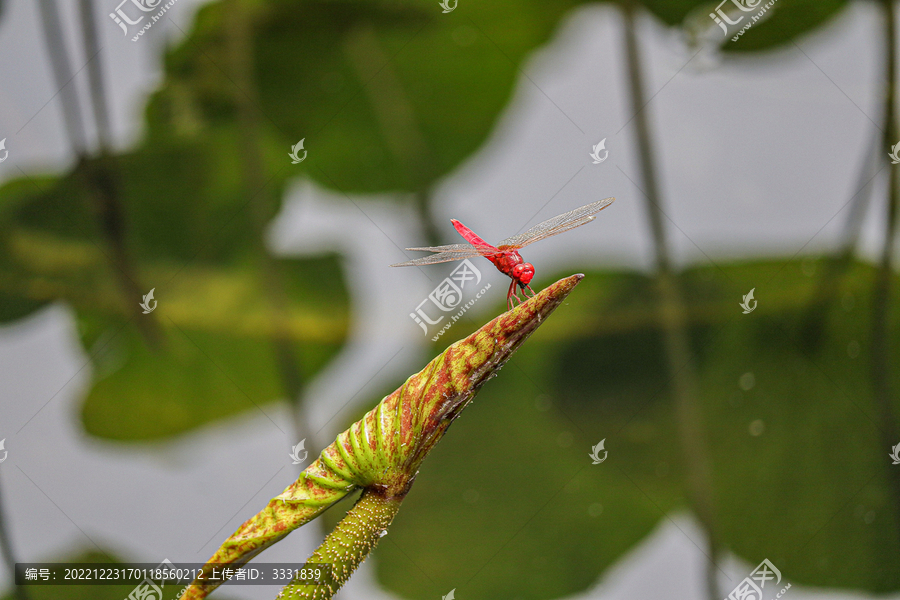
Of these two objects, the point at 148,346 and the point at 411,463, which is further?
the point at 148,346

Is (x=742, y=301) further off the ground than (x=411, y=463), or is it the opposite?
(x=411, y=463)

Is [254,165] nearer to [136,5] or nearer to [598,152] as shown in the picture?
[136,5]

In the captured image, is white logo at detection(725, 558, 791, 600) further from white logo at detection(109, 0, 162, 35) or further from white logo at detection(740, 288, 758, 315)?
white logo at detection(109, 0, 162, 35)

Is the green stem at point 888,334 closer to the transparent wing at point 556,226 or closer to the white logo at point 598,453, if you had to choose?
the white logo at point 598,453

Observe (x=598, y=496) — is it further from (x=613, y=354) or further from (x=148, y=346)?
(x=148, y=346)

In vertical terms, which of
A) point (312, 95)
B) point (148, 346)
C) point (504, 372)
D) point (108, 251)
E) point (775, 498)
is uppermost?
point (312, 95)

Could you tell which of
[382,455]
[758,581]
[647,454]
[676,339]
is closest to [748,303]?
[676,339]

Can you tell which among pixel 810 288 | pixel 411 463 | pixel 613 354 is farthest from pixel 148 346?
pixel 810 288

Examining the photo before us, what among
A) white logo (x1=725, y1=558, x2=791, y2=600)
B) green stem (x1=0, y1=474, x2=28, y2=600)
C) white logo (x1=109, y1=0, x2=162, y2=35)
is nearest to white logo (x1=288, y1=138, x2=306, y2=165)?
white logo (x1=109, y1=0, x2=162, y2=35)
